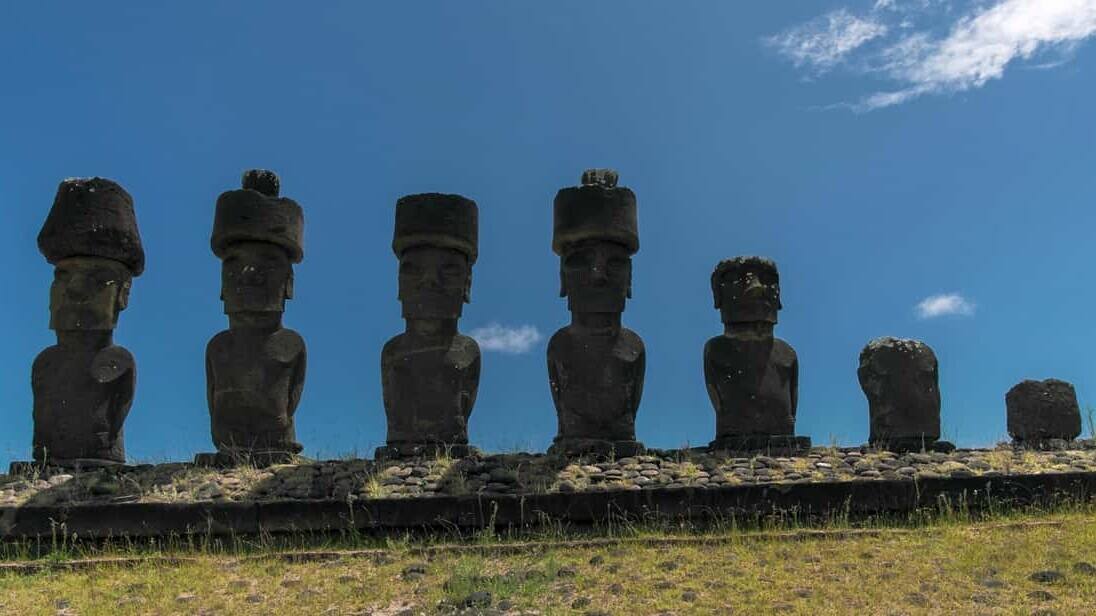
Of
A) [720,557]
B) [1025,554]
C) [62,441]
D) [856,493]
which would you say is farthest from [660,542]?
[62,441]

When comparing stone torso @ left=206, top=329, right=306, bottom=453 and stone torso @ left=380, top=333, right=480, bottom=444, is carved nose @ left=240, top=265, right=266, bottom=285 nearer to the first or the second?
stone torso @ left=206, top=329, right=306, bottom=453

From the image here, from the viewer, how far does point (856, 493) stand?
10.2m

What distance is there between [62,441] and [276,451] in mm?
2496

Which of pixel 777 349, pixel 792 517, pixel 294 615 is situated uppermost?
pixel 777 349

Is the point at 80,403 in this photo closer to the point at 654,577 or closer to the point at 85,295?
the point at 85,295

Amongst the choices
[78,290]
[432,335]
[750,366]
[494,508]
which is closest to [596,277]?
[432,335]

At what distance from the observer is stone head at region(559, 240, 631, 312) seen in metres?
12.8

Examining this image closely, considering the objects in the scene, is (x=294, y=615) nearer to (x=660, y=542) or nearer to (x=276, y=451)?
(x=660, y=542)

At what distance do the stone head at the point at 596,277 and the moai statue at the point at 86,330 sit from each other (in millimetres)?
5191

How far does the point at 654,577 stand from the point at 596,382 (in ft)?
13.7

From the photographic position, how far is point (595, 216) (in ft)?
41.8

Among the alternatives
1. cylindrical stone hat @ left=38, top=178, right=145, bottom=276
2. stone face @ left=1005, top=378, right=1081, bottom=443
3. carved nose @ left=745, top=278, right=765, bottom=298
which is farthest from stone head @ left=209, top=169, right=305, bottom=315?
stone face @ left=1005, top=378, right=1081, bottom=443

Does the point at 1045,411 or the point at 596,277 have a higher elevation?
the point at 596,277

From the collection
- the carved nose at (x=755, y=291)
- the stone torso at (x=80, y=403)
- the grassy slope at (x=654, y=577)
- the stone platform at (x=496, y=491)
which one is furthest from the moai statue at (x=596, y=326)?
the stone torso at (x=80, y=403)
